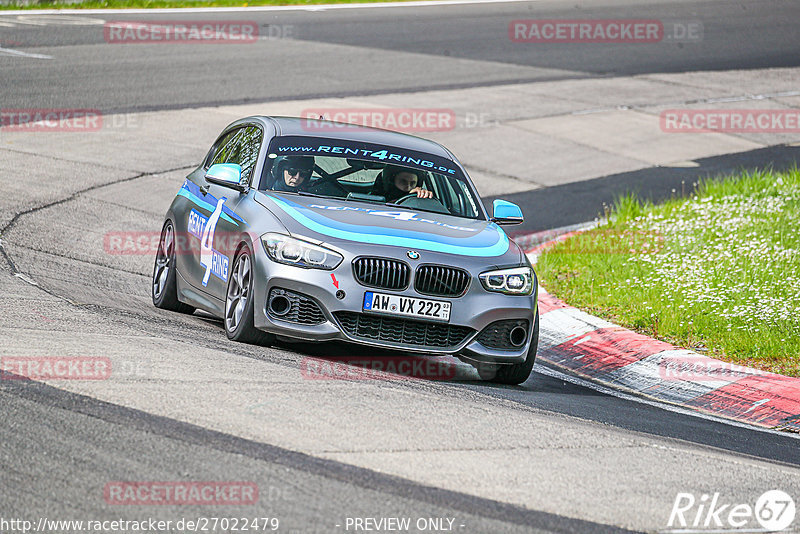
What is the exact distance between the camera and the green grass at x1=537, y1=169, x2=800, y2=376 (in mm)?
9359

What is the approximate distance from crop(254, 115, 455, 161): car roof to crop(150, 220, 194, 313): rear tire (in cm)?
127

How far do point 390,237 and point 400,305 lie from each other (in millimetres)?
482

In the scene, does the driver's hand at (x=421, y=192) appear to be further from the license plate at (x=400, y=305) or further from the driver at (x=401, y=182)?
the license plate at (x=400, y=305)

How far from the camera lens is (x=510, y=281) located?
7.89 meters

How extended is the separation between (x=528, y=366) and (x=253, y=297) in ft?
6.42

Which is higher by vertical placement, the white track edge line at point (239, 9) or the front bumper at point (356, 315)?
the white track edge line at point (239, 9)

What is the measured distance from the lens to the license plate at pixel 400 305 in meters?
7.46

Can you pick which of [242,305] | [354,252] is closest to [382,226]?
[354,252]

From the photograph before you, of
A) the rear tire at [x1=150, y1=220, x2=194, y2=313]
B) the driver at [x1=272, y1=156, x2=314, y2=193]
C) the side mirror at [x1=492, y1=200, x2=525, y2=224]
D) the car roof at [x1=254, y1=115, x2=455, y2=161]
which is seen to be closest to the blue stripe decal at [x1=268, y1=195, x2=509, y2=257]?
the driver at [x1=272, y1=156, x2=314, y2=193]

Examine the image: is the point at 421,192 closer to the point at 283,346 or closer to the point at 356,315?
the point at 283,346

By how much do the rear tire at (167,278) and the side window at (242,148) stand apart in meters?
0.73

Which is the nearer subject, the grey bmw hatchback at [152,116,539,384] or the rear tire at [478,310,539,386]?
the grey bmw hatchback at [152,116,539,384]

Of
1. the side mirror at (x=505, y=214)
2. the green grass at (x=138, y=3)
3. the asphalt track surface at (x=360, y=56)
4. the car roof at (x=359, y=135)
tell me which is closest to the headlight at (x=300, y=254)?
the car roof at (x=359, y=135)

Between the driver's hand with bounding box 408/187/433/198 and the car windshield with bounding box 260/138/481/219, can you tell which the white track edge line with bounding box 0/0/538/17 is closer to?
the car windshield with bounding box 260/138/481/219
